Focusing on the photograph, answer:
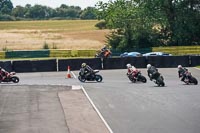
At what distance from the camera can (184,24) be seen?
210ft

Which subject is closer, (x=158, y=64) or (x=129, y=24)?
(x=158, y=64)

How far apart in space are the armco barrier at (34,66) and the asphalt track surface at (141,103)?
5154mm

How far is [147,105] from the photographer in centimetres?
2122

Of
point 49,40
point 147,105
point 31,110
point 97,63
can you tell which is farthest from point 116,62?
point 49,40

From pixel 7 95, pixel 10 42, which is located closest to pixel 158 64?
pixel 7 95

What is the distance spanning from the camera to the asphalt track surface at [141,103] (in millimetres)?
16625

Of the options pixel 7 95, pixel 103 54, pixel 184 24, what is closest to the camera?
pixel 7 95

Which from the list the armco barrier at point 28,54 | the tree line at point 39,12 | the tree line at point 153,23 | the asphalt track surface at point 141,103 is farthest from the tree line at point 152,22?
the tree line at point 39,12

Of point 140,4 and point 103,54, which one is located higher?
point 140,4

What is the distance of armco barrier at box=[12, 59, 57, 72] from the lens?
4052 cm

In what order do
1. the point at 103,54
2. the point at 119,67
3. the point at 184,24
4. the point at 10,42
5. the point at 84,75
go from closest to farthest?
the point at 84,75, the point at 119,67, the point at 103,54, the point at 184,24, the point at 10,42

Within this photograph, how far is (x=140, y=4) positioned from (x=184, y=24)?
586cm

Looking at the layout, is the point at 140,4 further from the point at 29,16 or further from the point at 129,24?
the point at 29,16

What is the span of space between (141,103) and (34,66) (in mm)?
20155
